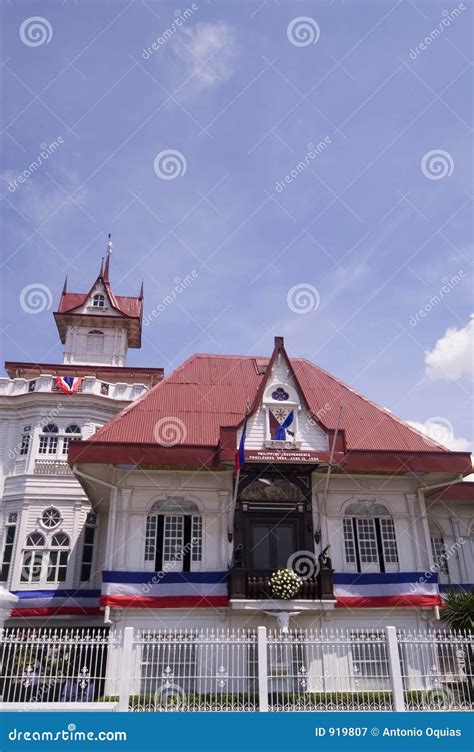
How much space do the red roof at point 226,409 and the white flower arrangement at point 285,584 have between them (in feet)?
15.9

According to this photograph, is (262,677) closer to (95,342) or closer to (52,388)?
(52,388)

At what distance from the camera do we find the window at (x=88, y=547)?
2517 cm

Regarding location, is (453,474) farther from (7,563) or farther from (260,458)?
(7,563)

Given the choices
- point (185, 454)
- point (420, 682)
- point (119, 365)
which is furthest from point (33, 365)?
point (420, 682)

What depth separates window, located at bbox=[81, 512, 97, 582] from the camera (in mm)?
25172

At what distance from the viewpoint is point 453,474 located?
802 inches

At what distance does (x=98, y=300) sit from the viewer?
3628 cm

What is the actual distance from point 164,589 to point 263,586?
3217 mm

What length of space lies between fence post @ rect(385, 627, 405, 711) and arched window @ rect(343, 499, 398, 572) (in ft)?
20.4

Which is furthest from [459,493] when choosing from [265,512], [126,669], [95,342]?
[95,342]

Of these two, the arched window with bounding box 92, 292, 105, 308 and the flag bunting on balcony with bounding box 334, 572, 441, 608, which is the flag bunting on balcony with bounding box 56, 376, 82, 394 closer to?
the arched window with bounding box 92, 292, 105, 308

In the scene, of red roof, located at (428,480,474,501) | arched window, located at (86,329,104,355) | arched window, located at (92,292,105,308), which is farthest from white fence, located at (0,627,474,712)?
arched window, located at (92,292,105,308)

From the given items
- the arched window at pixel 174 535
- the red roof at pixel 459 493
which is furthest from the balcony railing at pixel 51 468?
the red roof at pixel 459 493

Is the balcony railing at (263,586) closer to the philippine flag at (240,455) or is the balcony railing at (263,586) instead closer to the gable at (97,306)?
the philippine flag at (240,455)
